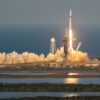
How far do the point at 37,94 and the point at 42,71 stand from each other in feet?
90.3

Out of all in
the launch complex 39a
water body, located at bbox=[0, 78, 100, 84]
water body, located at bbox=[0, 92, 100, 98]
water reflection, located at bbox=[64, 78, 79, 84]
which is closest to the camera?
water body, located at bbox=[0, 92, 100, 98]

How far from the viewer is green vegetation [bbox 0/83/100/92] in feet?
246

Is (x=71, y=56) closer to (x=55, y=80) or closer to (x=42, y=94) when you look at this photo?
(x=55, y=80)

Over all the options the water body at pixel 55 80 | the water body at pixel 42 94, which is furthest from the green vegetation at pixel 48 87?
the water body at pixel 55 80

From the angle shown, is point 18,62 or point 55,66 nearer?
point 55,66

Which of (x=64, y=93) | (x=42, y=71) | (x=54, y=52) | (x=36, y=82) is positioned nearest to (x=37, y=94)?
(x=64, y=93)

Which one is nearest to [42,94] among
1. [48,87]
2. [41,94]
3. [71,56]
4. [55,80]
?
[41,94]

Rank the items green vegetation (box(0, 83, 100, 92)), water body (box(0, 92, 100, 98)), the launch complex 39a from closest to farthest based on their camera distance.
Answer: water body (box(0, 92, 100, 98))
green vegetation (box(0, 83, 100, 92))
the launch complex 39a

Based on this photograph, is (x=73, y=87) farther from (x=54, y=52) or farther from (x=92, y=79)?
(x=54, y=52)

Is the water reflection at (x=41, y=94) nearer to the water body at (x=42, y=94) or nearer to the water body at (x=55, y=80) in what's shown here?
the water body at (x=42, y=94)

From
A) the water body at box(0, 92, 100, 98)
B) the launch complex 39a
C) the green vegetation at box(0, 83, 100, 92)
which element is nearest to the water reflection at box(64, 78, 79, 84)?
the green vegetation at box(0, 83, 100, 92)

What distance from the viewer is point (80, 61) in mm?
114562

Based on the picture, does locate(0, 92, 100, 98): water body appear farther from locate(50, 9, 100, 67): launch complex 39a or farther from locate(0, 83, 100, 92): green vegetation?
locate(50, 9, 100, 67): launch complex 39a

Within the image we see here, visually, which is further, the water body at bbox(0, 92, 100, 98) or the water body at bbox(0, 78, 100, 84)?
the water body at bbox(0, 78, 100, 84)
